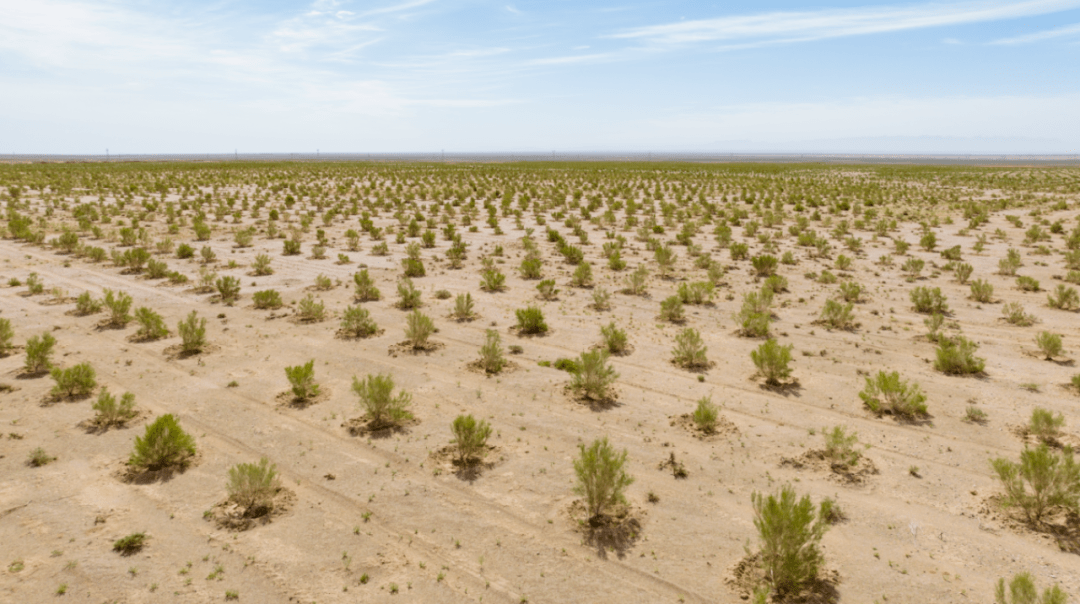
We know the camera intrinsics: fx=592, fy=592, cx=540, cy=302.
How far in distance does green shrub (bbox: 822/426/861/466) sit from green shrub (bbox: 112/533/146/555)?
7.33 meters

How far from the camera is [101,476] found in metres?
6.59

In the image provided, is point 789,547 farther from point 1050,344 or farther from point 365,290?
point 365,290

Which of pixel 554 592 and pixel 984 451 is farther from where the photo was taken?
pixel 984 451

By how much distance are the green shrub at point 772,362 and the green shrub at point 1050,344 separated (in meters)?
4.95

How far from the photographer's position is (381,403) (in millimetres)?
7953

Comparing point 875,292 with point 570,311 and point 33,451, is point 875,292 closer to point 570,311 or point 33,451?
point 570,311

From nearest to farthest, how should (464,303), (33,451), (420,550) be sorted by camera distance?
(420,550)
(33,451)
(464,303)

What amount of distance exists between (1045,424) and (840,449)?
2.82 m

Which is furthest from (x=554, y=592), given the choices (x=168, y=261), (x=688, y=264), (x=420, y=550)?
(x=168, y=261)

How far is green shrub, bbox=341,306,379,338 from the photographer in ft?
38.2

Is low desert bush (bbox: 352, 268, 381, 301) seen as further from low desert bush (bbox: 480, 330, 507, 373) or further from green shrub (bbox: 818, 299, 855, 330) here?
green shrub (bbox: 818, 299, 855, 330)

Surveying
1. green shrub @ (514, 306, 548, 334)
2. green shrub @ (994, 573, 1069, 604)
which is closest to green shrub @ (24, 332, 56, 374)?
green shrub @ (514, 306, 548, 334)

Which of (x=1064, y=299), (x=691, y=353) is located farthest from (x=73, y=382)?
(x=1064, y=299)

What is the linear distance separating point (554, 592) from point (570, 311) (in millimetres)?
8879
